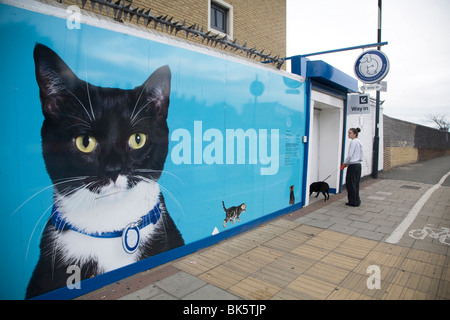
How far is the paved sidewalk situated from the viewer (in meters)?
3.22

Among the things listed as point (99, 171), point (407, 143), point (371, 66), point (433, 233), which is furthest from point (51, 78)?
point (407, 143)

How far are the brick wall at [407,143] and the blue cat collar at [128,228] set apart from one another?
13930 millimetres

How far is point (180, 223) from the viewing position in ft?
13.2

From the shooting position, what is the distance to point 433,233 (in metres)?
5.22

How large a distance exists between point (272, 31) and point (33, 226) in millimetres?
12003

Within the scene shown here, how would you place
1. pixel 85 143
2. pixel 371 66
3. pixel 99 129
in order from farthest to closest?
pixel 371 66 < pixel 99 129 < pixel 85 143

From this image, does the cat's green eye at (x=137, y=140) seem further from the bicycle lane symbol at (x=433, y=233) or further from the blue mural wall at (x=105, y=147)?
the bicycle lane symbol at (x=433, y=233)

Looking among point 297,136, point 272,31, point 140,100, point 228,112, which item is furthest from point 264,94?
point 272,31

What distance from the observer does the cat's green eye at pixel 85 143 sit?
296 centimetres

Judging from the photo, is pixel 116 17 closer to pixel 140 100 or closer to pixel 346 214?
pixel 140 100

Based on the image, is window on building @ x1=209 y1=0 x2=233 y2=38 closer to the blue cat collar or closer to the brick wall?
the blue cat collar

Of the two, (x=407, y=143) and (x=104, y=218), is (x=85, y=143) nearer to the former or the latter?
(x=104, y=218)

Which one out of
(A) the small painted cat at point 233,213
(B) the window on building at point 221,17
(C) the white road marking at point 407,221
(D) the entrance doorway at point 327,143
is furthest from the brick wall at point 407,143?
(A) the small painted cat at point 233,213

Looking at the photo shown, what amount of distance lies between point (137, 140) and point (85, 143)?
626 millimetres
